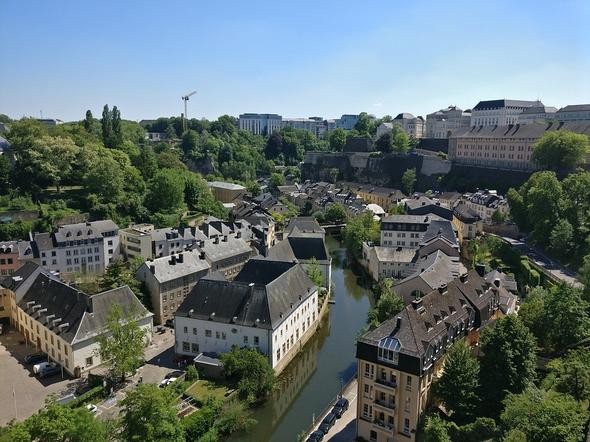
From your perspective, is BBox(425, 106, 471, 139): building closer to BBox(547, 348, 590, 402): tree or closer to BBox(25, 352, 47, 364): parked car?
BBox(547, 348, 590, 402): tree

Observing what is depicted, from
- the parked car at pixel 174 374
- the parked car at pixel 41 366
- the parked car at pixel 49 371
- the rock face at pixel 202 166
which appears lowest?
the parked car at pixel 49 371

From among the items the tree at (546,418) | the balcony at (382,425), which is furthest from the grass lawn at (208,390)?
the tree at (546,418)

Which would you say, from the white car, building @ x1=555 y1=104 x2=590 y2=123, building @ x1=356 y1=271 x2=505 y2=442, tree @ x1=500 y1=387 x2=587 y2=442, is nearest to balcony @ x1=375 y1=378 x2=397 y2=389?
building @ x1=356 y1=271 x2=505 y2=442

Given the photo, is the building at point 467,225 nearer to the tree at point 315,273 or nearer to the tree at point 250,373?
the tree at point 315,273

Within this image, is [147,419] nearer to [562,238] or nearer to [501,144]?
[562,238]

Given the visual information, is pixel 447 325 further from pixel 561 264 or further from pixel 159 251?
pixel 159 251

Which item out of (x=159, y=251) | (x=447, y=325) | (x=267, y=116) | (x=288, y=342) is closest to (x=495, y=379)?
(x=447, y=325)
